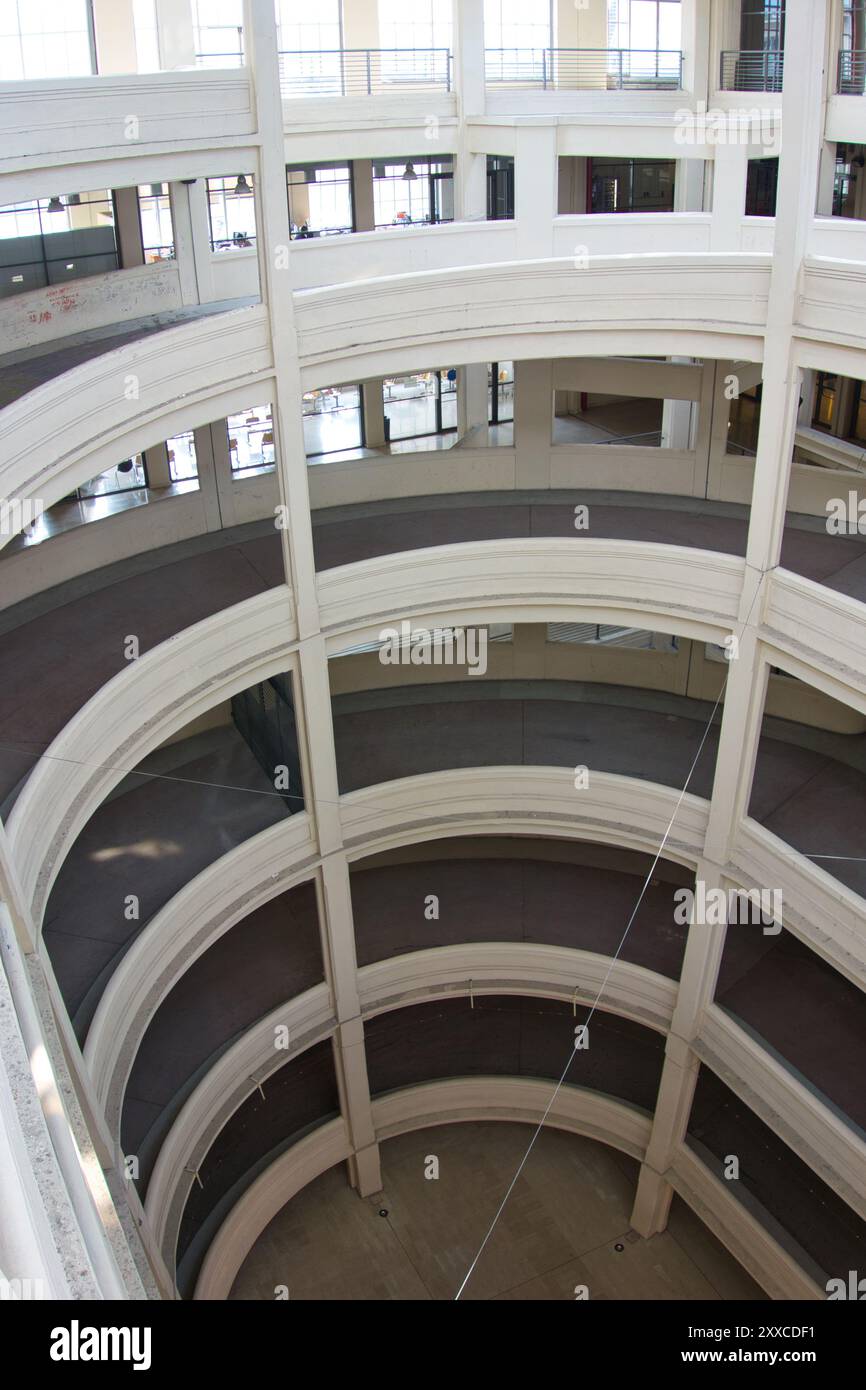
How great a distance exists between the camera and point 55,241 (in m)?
14.1

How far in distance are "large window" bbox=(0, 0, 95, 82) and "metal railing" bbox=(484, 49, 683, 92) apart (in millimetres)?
6852

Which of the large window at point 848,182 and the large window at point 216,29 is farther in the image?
→ the large window at point 848,182

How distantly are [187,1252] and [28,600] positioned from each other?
826 cm

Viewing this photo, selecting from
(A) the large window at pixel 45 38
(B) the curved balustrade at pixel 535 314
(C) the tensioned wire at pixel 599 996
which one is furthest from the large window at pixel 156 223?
(C) the tensioned wire at pixel 599 996

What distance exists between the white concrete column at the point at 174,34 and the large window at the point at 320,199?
3.21 metres

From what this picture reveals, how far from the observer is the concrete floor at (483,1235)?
50.6 feet

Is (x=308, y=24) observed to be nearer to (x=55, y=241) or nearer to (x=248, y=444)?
(x=55, y=241)

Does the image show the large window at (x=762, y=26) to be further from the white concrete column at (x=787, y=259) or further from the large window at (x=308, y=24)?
the white concrete column at (x=787, y=259)

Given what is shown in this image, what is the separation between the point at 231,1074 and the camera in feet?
46.5

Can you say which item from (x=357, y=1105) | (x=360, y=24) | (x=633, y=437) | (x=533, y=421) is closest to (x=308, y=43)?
(x=360, y=24)

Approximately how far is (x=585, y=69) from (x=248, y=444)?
29.2 feet

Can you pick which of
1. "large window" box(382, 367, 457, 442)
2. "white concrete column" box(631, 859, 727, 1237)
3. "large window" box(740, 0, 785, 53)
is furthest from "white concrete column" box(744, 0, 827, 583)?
"large window" box(740, 0, 785, 53)

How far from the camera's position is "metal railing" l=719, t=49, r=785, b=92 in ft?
57.9
